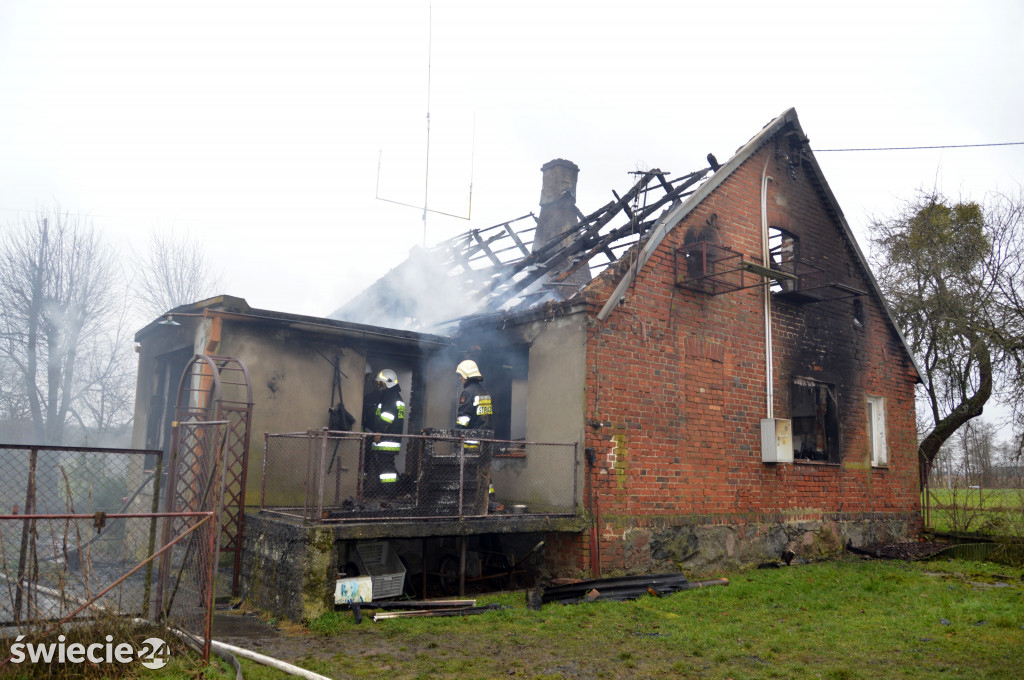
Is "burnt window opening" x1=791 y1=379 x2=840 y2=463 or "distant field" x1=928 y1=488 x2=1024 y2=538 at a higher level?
"burnt window opening" x1=791 y1=379 x2=840 y2=463

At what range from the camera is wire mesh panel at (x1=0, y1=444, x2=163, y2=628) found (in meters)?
5.13

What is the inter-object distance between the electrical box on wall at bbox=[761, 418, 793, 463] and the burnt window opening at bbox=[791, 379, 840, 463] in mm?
1313

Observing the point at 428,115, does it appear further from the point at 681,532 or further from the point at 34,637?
→ the point at 34,637

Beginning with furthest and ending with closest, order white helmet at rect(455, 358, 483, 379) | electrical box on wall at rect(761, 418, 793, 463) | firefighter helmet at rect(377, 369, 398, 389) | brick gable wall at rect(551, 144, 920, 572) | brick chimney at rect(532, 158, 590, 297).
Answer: brick chimney at rect(532, 158, 590, 297) < electrical box on wall at rect(761, 418, 793, 463) < firefighter helmet at rect(377, 369, 398, 389) < white helmet at rect(455, 358, 483, 379) < brick gable wall at rect(551, 144, 920, 572)

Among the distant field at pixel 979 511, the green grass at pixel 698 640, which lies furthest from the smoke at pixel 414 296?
the distant field at pixel 979 511

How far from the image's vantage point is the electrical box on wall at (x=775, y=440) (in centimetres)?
1120

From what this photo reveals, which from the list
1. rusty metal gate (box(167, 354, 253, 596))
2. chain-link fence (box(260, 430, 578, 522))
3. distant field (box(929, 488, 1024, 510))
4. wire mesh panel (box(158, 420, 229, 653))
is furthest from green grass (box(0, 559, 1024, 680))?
distant field (box(929, 488, 1024, 510))

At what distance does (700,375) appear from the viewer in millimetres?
10781

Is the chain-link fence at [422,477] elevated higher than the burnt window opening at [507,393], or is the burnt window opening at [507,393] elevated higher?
the burnt window opening at [507,393]

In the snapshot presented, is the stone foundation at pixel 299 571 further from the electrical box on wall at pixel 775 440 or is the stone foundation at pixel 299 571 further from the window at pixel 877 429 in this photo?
the window at pixel 877 429

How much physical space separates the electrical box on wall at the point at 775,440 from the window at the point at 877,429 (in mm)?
3134

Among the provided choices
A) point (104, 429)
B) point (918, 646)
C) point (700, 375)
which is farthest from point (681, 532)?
point (104, 429)

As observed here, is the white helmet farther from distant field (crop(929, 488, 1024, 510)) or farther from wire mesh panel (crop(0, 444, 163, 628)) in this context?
distant field (crop(929, 488, 1024, 510))

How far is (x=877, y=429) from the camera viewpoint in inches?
541
